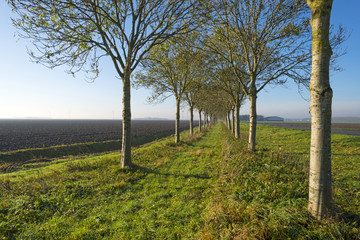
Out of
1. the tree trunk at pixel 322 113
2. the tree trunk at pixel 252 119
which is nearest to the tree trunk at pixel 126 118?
the tree trunk at pixel 252 119

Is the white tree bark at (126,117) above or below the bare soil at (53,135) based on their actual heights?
above

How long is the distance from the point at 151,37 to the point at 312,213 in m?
11.4

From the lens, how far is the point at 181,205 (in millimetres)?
5645

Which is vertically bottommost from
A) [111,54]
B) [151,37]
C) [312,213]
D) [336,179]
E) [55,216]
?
[55,216]

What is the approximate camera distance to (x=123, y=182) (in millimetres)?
7777

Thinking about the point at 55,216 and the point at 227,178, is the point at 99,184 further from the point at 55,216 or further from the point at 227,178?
the point at 227,178

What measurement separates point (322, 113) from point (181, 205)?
5069 millimetres

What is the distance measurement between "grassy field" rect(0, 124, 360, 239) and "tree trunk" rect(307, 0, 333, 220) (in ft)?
1.40

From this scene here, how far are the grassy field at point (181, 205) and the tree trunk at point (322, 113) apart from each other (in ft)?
1.40

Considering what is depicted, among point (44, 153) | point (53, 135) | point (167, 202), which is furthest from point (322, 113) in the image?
point (53, 135)

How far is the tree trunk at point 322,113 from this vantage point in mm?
3564

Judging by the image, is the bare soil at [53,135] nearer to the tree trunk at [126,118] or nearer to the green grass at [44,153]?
the green grass at [44,153]

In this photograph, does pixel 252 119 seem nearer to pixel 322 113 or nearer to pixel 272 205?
pixel 272 205

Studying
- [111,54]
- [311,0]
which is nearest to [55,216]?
[111,54]
